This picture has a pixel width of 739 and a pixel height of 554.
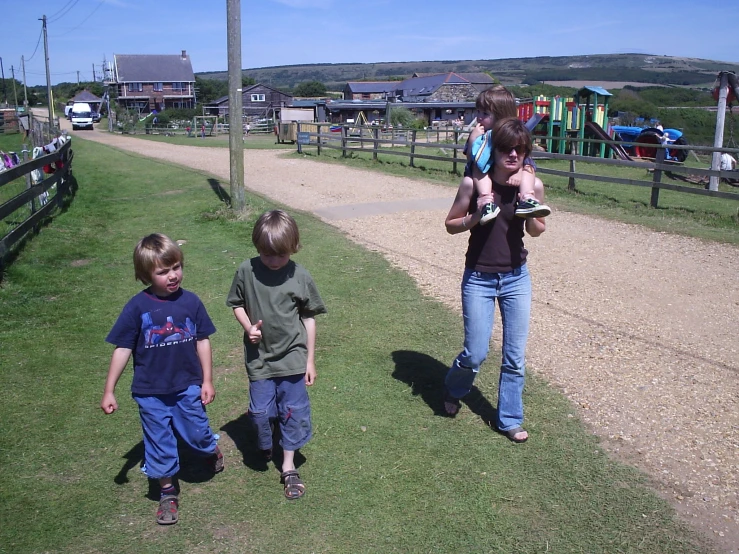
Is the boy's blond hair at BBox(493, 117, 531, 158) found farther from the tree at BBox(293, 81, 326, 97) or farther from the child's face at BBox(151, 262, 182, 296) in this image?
the tree at BBox(293, 81, 326, 97)

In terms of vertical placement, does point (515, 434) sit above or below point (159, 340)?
below

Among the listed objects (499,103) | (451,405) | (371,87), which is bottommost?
(451,405)

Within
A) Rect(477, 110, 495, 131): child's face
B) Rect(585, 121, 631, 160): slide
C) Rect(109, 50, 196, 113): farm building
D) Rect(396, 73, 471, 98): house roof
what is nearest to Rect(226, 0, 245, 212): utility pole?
Rect(477, 110, 495, 131): child's face

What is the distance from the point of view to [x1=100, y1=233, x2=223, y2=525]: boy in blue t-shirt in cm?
321

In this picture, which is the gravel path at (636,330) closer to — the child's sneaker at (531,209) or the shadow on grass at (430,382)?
the shadow on grass at (430,382)

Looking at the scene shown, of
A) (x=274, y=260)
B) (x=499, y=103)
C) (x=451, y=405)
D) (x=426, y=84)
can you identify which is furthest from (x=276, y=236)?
(x=426, y=84)

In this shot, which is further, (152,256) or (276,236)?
(276,236)

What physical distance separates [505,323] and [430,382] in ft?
3.43

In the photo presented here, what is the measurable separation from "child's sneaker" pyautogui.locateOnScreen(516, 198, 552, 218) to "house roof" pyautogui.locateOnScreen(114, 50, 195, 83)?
98.5 m

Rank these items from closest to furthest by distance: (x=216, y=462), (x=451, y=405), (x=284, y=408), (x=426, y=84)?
(x=284, y=408) < (x=216, y=462) < (x=451, y=405) < (x=426, y=84)

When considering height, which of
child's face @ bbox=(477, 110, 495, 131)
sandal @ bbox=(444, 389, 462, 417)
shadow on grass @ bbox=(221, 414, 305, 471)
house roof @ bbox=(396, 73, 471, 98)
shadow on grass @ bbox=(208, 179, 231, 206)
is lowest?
shadow on grass @ bbox=(221, 414, 305, 471)

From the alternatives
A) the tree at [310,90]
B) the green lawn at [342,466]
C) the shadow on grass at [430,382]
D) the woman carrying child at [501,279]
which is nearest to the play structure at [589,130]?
the shadow on grass at [430,382]

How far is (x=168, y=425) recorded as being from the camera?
3354mm

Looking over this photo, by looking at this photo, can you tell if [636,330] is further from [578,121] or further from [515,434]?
[578,121]
